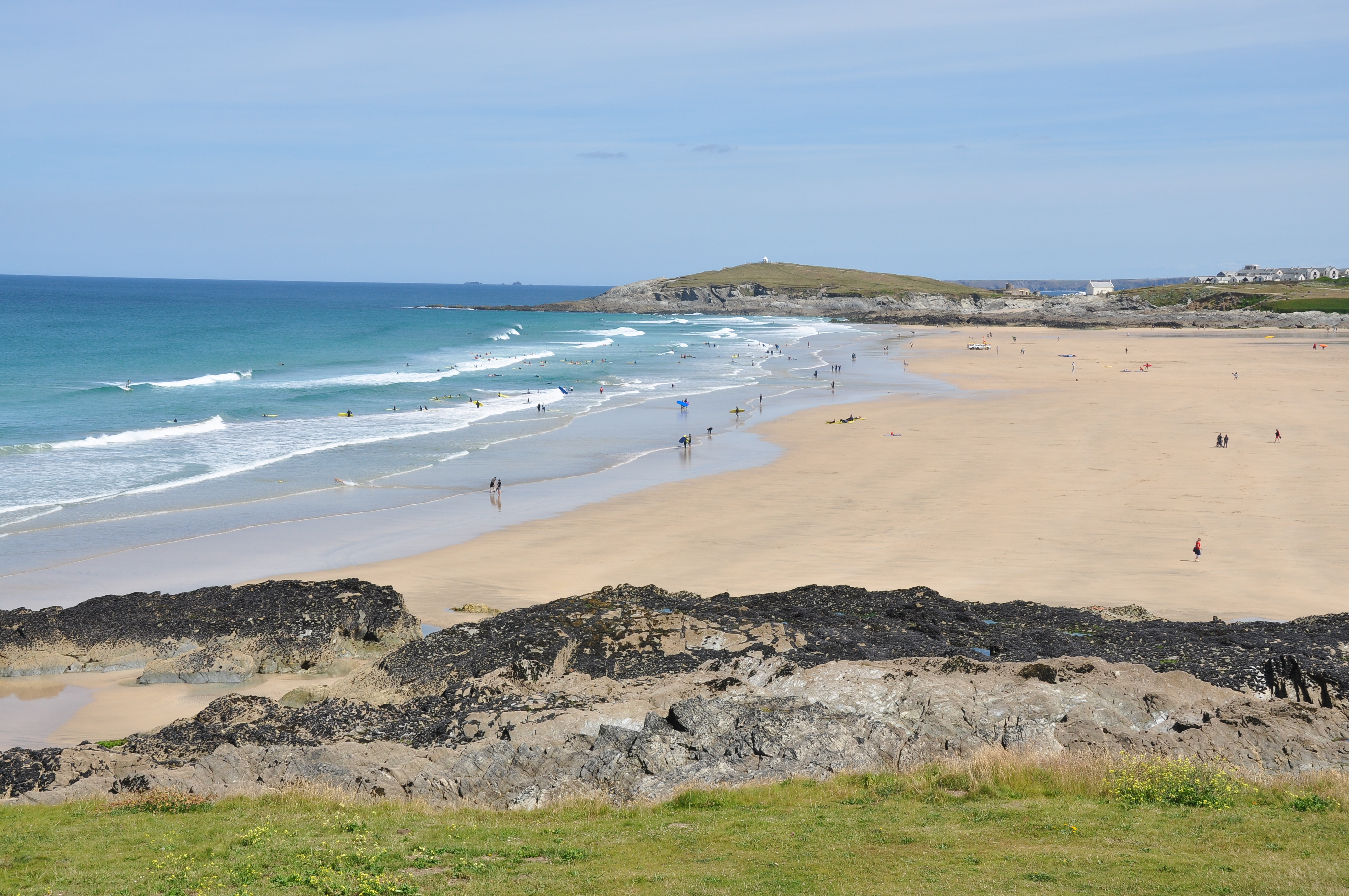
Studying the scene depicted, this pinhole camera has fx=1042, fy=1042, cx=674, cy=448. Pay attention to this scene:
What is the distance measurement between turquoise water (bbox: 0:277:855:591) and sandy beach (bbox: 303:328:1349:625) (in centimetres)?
840

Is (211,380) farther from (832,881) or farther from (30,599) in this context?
(832,881)

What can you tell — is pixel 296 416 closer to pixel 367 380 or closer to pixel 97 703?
pixel 367 380

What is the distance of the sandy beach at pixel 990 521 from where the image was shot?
25391 mm

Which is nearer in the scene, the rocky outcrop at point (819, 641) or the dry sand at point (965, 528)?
the rocky outcrop at point (819, 641)

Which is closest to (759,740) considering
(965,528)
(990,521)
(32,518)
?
(965,528)

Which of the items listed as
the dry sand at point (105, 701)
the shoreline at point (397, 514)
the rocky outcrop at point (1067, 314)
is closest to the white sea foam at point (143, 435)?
the shoreline at point (397, 514)

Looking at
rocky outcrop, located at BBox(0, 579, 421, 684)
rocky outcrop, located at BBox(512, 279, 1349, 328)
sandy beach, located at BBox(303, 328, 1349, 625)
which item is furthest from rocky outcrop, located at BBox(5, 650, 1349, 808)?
rocky outcrop, located at BBox(512, 279, 1349, 328)

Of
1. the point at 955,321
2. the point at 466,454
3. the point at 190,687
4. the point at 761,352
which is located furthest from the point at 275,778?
the point at 955,321

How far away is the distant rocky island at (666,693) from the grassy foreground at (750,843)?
27.0 inches

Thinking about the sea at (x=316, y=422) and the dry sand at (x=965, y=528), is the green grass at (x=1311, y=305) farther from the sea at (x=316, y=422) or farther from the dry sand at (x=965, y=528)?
the dry sand at (x=965, y=528)

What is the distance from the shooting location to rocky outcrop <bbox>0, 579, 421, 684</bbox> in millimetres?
19875

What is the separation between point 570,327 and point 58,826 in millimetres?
151232

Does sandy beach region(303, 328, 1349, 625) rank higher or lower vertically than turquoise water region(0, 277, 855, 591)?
lower

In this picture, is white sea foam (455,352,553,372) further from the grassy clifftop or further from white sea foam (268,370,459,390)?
the grassy clifftop
